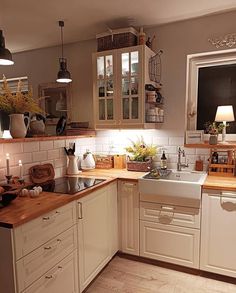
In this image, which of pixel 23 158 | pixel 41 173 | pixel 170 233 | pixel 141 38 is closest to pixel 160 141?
pixel 170 233

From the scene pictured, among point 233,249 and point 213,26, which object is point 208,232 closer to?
point 233,249

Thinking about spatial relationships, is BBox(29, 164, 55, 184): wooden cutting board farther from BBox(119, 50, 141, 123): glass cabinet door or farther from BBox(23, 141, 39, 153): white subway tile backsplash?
BBox(119, 50, 141, 123): glass cabinet door

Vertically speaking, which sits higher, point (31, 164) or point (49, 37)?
point (49, 37)

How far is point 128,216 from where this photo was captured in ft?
7.64

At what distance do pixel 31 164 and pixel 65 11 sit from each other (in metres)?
1.46

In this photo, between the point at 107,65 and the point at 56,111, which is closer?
the point at 107,65

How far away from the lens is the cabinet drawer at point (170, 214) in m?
2.06

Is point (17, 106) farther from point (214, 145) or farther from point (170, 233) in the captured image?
point (214, 145)

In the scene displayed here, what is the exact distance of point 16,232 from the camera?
48.9 inches

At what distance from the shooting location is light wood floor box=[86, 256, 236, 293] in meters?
1.97

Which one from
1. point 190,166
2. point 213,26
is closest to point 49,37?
point 213,26

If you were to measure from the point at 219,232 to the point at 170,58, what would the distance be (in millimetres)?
1802

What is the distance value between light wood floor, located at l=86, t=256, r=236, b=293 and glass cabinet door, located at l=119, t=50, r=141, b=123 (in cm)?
146

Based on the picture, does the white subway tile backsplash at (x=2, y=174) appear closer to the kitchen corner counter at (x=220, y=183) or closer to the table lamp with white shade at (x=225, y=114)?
the kitchen corner counter at (x=220, y=183)
